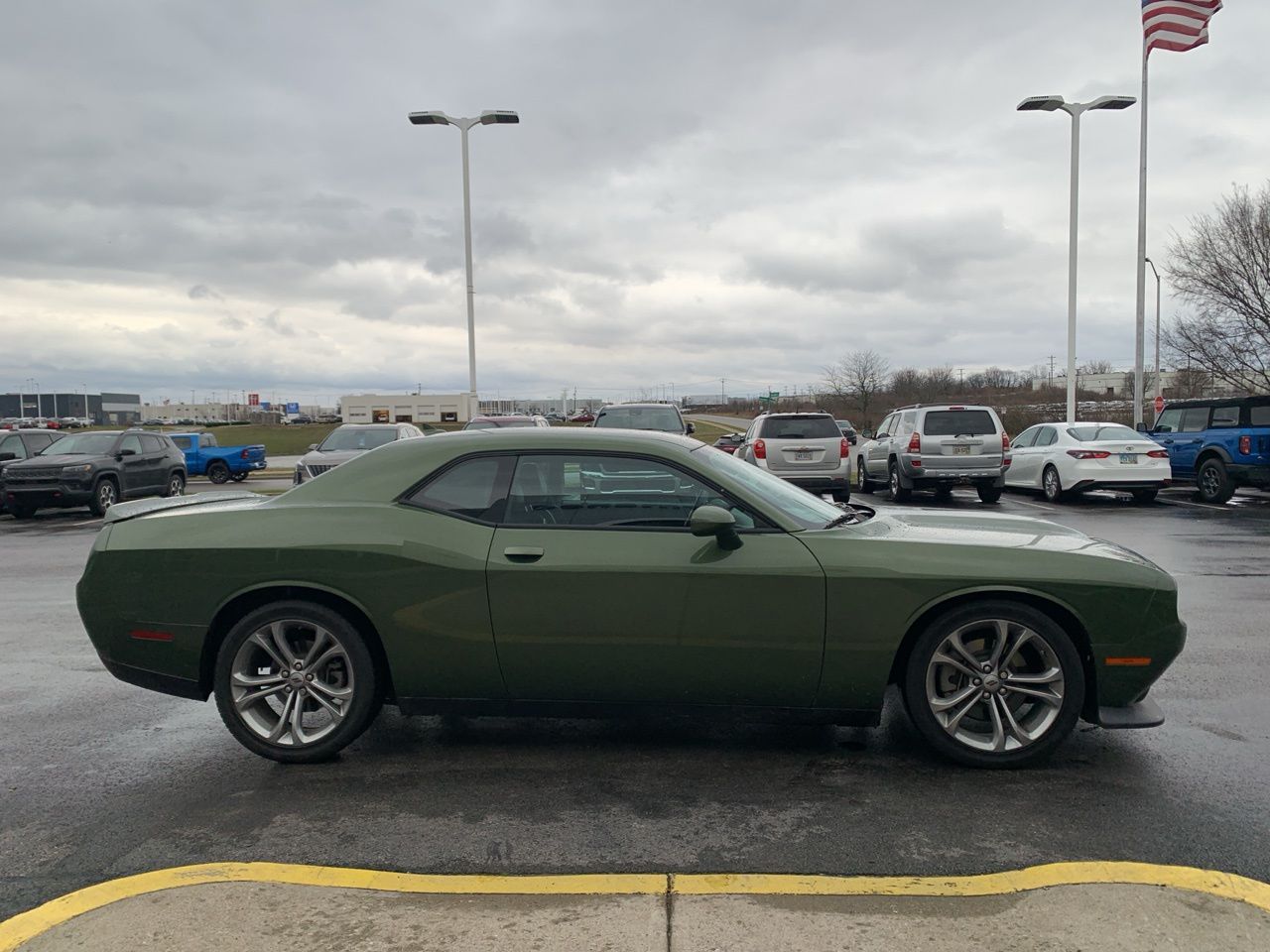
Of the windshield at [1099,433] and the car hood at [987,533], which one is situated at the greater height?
the windshield at [1099,433]

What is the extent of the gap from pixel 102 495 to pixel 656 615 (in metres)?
16.1

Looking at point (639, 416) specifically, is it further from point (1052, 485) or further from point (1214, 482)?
point (1214, 482)

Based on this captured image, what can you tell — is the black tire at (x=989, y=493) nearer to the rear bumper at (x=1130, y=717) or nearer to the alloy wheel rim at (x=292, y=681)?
the rear bumper at (x=1130, y=717)

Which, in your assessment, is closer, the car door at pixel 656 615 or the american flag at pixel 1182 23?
the car door at pixel 656 615

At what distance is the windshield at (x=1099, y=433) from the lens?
53.8 ft

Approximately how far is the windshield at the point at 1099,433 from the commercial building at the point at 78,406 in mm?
148032

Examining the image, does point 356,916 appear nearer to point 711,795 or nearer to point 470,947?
point 470,947

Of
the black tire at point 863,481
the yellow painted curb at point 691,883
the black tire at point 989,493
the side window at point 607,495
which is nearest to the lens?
the yellow painted curb at point 691,883

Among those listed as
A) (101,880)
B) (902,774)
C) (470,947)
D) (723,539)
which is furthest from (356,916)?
(902,774)

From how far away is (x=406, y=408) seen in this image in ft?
367

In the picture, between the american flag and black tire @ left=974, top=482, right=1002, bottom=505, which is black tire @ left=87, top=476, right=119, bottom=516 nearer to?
black tire @ left=974, top=482, right=1002, bottom=505

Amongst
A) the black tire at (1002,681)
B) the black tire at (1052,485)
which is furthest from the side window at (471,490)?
the black tire at (1052,485)

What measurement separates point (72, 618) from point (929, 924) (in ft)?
23.9

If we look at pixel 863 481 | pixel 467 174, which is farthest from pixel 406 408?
pixel 863 481
